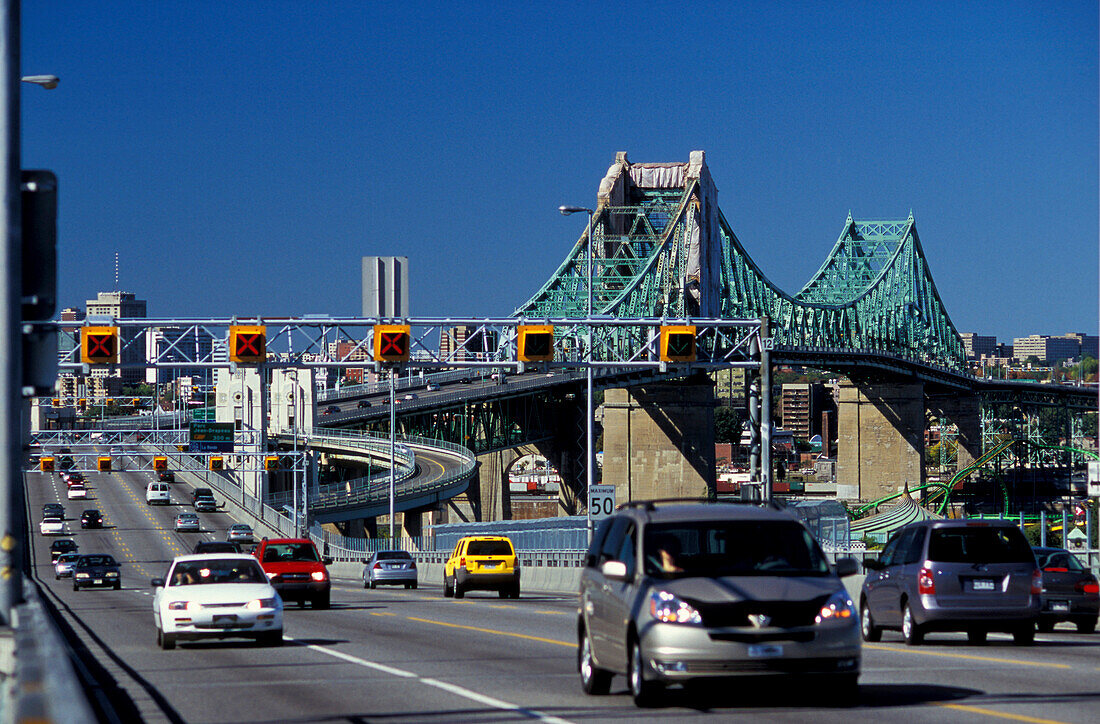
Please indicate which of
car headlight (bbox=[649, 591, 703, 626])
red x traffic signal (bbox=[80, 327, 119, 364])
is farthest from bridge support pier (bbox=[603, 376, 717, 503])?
car headlight (bbox=[649, 591, 703, 626])

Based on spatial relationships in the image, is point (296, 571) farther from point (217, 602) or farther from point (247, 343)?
point (217, 602)

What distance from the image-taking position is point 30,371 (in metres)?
13.1

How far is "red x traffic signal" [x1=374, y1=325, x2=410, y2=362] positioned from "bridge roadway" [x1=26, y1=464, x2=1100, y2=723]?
505 inches

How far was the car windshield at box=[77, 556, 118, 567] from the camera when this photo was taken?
50.5m

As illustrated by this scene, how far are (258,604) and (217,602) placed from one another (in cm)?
58

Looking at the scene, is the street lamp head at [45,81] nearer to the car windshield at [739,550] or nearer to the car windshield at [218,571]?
the car windshield at [218,571]

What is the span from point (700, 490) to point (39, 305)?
8856cm

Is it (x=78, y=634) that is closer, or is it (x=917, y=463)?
(x=78, y=634)

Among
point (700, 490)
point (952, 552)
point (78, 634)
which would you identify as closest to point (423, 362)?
point (78, 634)

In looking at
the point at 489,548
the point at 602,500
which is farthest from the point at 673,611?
the point at 489,548

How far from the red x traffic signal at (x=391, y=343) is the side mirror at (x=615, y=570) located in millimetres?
28354

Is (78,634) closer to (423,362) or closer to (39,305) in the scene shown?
(39,305)

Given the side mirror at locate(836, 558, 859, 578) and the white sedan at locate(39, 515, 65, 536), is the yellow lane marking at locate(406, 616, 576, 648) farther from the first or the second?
the white sedan at locate(39, 515, 65, 536)

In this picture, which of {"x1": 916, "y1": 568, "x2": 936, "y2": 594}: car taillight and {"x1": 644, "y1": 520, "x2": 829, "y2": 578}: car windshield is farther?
{"x1": 916, "y1": 568, "x2": 936, "y2": 594}: car taillight
